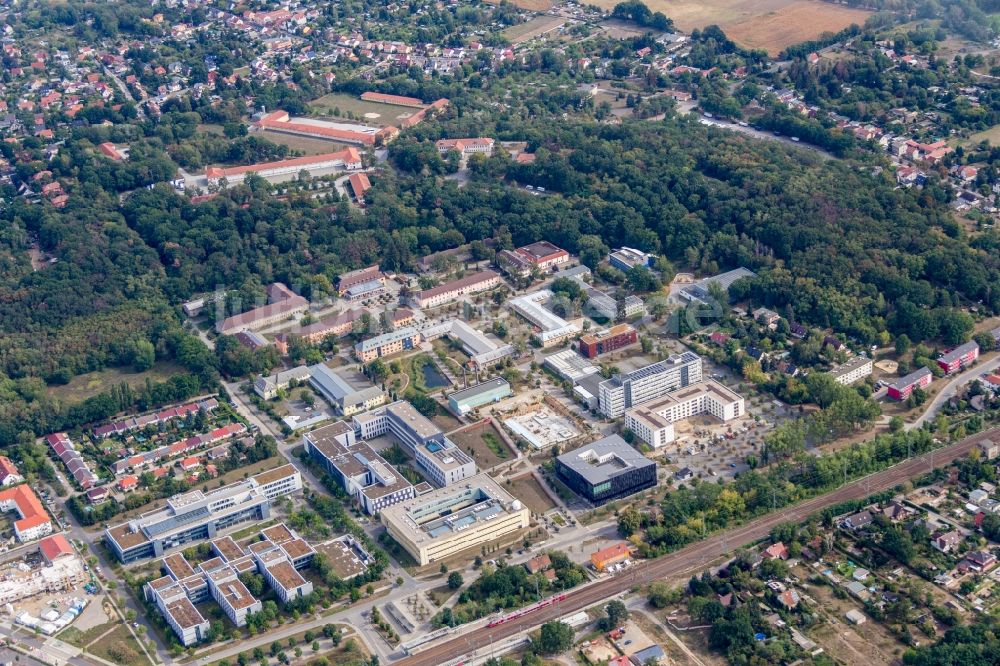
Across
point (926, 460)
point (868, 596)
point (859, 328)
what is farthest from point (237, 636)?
point (859, 328)

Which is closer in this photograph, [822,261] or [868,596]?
[868,596]

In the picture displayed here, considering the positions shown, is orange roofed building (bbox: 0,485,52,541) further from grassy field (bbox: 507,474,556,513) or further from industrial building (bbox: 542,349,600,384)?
industrial building (bbox: 542,349,600,384)

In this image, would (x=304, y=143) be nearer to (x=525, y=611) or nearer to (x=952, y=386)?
(x=952, y=386)

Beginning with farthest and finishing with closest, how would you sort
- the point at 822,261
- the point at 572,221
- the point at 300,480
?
1. the point at 572,221
2. the point at 822,261
3. the point at 300,480

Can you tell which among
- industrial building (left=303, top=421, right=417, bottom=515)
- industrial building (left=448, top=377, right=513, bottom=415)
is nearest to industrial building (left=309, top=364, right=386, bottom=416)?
industrial building (left=303, top=421, right=417, bottom=515)

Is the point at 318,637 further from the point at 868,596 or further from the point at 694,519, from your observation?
the point at 868,596

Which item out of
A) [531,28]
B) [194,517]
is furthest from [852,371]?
[531,28]
